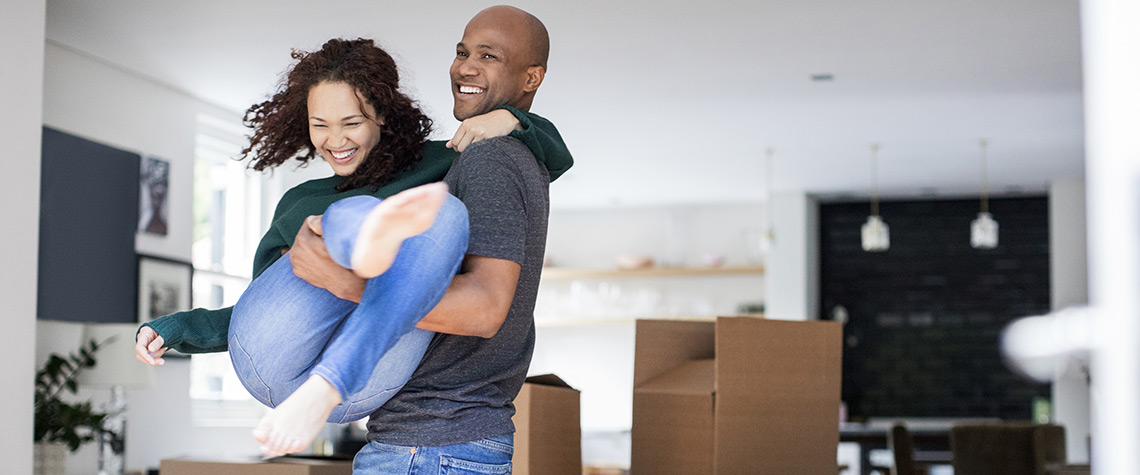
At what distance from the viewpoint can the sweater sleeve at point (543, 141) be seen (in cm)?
134

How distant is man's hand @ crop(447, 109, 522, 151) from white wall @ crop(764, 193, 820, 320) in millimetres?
7259

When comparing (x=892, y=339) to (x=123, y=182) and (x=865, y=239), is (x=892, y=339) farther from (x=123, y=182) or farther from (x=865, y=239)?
(x=123, y=182)

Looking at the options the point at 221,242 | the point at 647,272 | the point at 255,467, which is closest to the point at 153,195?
the point at 221,242

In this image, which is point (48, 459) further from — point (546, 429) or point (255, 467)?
point (546, 429)

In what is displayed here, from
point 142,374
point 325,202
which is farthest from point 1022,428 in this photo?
point 325,202

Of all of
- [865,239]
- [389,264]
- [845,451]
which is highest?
[865,239]

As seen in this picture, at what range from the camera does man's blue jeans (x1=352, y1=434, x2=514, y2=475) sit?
1.26 metres

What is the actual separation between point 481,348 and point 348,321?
Answer: 27 centimetres

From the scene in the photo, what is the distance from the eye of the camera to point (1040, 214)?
8594 millimetres

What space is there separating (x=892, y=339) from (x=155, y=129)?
5.93 m

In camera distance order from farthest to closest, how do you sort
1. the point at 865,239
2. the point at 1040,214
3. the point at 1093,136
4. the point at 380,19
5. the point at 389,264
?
the point at 1040,214 → the point at 865,239 → the point at 380,19 → the point at 389,264 → the point at 1093,136

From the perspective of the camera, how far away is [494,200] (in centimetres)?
122

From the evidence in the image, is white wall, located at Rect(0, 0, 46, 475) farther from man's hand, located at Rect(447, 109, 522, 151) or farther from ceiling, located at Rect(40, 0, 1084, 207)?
man's hand, located at Rect(447, 109, 522, 151)

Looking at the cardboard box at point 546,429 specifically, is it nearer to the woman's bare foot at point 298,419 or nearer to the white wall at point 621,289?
the woman's bare foot at point 298,419
